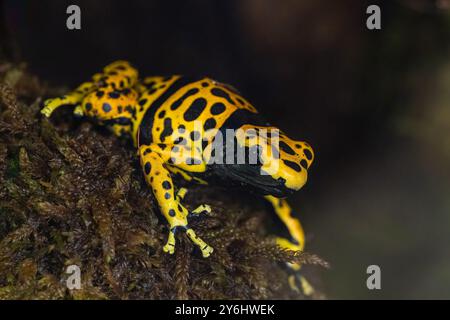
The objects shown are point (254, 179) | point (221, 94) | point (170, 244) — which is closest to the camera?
point (170, 244)

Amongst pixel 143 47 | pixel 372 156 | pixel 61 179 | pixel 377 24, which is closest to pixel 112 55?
pixel 143 47

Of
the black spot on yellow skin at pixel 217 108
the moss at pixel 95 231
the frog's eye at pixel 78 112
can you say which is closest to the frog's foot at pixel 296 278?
the moss at pixel 95 231

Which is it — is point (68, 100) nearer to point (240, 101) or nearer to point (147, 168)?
point (147, 168)

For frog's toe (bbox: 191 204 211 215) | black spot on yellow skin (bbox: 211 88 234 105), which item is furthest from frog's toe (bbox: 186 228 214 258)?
black spot on yellow skin (bbox: 211 88 234 105)

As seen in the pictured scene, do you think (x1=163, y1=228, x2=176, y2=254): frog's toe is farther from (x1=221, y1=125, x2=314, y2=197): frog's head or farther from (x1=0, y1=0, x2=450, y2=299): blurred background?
(x1=0, y1=0, x2=450, y2=299): blurred background

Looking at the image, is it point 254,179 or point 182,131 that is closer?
point 254,179

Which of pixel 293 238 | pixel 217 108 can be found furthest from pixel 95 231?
pixel 293 238

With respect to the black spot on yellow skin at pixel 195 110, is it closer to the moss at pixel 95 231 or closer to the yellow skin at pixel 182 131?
the yellow skin at pixel 182 131
